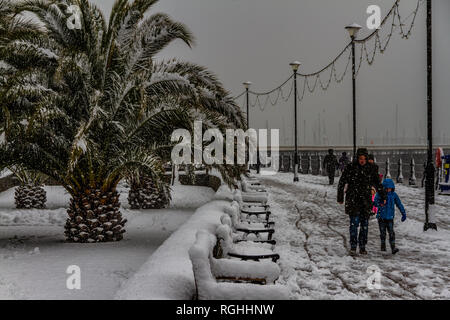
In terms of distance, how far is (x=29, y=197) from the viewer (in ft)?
60.7

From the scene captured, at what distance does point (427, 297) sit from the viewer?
244 inches

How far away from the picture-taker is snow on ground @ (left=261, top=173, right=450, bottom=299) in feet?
21.4

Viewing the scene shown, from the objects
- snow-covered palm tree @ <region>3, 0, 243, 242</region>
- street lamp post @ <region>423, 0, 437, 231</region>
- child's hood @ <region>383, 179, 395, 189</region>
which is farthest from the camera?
street lamp post @ <region>423, 0, 437, 231</region>

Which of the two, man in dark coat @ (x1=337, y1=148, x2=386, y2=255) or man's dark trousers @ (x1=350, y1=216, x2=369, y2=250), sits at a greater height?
man in dark coat @ (x1=337, y1=148, x2=386, y2=255)

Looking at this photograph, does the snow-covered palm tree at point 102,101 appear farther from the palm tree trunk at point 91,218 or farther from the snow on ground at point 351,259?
the snow on ground at point 351,259

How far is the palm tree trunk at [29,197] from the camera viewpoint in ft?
60.5

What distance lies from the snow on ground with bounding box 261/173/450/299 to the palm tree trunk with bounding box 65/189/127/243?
3858 mm

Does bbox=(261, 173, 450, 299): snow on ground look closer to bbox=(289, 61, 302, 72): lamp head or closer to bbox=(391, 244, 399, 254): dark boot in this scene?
bbox=(391, 244, 399, 254): dark boot

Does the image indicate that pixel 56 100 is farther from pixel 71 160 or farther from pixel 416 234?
pixel 416 234

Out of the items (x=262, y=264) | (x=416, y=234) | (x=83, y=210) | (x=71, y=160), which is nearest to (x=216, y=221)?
(x=71, y=160)

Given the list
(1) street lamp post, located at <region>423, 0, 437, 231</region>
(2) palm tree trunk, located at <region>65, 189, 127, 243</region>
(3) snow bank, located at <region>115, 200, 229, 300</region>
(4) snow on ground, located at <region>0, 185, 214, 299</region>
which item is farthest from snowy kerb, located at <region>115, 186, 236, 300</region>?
(1) street lamp post, located at <region>423, 0, 437, 231</region>

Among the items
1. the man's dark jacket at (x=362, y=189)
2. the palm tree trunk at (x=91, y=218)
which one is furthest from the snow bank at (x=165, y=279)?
the palm tree trunk at (x=91, y=218)

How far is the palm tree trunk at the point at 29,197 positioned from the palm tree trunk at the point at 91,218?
7.78 m
